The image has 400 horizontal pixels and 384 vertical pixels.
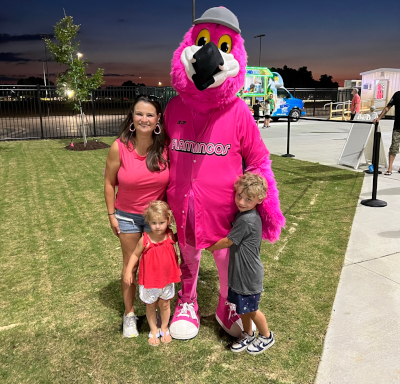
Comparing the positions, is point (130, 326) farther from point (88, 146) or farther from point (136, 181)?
point (88, 146)

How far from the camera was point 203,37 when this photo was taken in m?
2.33

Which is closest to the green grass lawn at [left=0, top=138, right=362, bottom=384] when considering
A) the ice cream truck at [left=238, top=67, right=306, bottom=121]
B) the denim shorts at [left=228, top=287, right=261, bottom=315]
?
the denim shorts at [left=228, top=287, right=261, bottom=315]

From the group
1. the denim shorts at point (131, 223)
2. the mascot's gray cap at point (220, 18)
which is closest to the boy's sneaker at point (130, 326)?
the denim shorts at point (131, 223)

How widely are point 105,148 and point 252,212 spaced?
9656 mm

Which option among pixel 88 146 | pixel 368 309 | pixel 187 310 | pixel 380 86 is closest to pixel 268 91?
pixel 380 86

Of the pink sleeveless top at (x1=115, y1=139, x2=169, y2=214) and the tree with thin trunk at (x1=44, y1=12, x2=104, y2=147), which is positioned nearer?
the pink sleeveless top at (x1=115, y1=139, x2=169, y2=214)

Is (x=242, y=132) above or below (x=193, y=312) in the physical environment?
above

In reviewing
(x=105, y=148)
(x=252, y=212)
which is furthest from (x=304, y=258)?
(x=105, y=148)

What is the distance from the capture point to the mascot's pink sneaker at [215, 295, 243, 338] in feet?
A: 8.74

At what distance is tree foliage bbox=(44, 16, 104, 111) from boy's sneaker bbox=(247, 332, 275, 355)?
9.95 metres

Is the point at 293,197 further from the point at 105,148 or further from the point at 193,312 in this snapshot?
the point at 105,148

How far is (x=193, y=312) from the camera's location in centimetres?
279

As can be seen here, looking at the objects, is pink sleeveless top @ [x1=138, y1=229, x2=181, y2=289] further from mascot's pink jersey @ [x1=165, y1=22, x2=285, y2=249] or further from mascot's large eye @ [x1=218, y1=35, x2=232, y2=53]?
mascot's large eye @ [x1=218, y1=35, x2=232, y2=53]

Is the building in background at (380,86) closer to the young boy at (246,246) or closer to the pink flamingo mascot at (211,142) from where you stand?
the pink flamingo mascot at (211,142)
